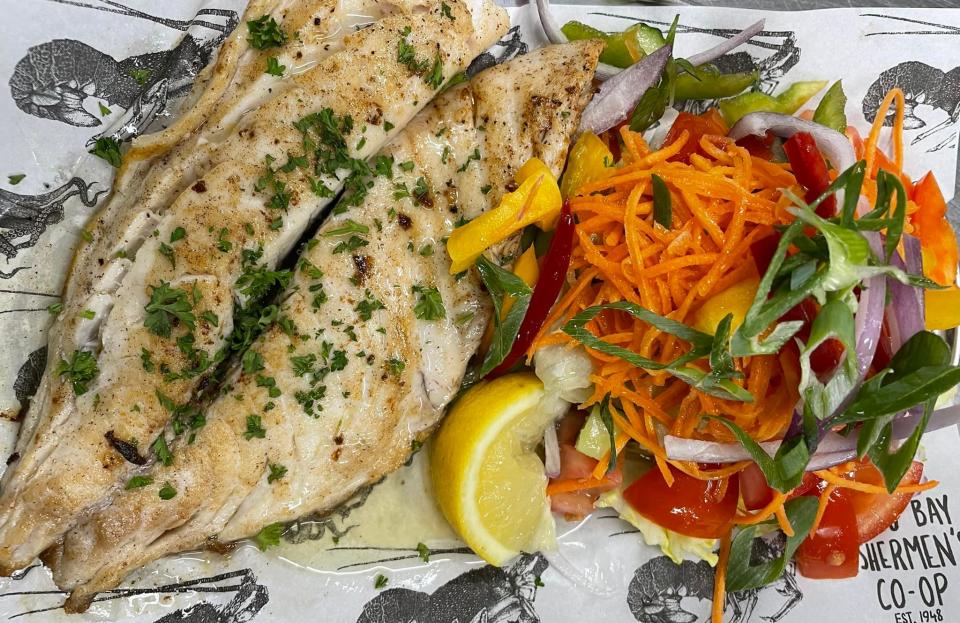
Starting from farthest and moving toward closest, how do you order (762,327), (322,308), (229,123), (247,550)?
1. (247,550)
2. (229,123)
3. (322,308)
4. (762,327)

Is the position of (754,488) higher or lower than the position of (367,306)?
lower

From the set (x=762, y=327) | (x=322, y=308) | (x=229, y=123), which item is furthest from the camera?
(x=229, y=123)

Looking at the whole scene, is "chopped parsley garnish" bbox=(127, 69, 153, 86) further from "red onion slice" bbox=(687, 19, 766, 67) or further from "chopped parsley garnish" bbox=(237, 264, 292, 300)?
"red onion slice" bbox=(687, 19, 766, 67)

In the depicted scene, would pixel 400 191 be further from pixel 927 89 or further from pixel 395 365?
pixel 927 89

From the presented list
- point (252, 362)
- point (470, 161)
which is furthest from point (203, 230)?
point (470, 161)

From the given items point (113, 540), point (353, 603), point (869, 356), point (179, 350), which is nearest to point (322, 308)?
point (179, 350)

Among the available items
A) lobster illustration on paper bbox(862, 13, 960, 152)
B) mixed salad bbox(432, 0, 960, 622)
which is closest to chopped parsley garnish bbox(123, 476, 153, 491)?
mixed salad bbox(432, 0, 960, 622)

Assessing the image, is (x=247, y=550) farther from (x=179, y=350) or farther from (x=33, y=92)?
(x=33, y=92)
